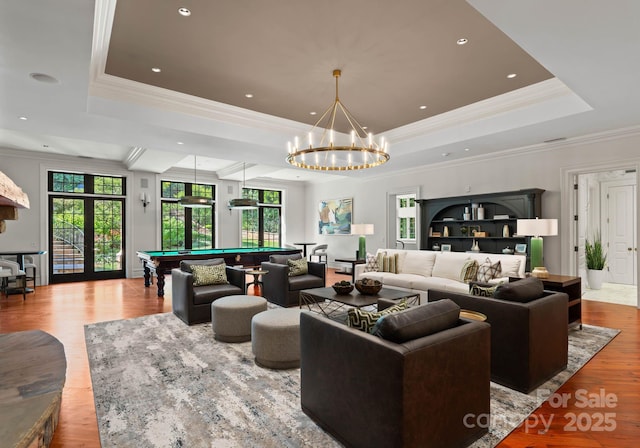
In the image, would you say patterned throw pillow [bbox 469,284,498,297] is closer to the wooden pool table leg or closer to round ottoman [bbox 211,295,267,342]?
round ottoman [bbox 211,295,267,342]

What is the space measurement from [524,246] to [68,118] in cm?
726

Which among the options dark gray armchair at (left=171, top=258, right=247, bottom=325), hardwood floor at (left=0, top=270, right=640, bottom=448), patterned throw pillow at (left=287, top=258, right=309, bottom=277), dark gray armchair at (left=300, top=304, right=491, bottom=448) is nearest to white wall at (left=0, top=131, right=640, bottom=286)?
hardwood floor at (left=0, top=270, right=640, bottom=448)

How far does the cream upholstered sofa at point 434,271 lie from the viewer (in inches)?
193

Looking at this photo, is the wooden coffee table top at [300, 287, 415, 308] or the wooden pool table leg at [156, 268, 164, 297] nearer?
the wooden coffee table top at [300, 287, 415, 308]

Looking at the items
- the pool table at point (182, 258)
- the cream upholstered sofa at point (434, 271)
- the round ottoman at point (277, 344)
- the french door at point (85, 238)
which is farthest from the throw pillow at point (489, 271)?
the french door at point (85, 238)

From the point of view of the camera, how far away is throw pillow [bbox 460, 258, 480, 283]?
5.07m

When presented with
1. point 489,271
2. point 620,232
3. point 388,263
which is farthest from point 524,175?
point 620,232

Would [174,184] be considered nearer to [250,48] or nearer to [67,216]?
[67,216]

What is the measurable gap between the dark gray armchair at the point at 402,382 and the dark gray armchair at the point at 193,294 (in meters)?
2.75

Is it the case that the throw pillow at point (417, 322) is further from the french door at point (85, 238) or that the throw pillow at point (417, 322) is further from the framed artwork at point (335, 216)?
the french door at point (85, 238)

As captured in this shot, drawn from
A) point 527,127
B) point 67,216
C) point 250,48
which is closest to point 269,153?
point 250,48

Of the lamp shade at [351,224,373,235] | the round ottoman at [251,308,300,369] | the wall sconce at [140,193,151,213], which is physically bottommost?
the round ottoman at [251,308,300,369]

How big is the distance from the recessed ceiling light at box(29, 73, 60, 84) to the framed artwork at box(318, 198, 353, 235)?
25.1 ft

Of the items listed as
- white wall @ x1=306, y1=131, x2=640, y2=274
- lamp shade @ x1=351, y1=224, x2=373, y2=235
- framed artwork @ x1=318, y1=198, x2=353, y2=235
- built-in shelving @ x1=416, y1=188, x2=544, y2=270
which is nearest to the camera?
white wall @ x1=306, y1=131, x2=640, y2=274
